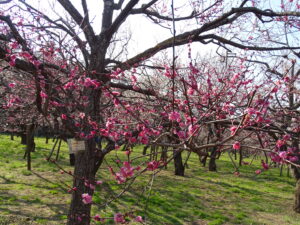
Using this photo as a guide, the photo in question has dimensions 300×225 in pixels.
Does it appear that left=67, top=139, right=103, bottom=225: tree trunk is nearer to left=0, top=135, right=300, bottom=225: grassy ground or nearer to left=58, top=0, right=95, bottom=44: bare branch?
left=0, top=135, right=300, bottom=225: grassy ground

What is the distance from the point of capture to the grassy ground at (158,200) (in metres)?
6.59

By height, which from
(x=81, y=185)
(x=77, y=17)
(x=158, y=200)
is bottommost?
(x=158, y=200)

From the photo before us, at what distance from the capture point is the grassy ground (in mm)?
6594

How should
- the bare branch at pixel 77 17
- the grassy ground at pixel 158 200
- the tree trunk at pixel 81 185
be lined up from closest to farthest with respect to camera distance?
the tree trunk at pixel 81 185 → the bare branch at pixel 77 17 → the grassy ground at pixel 158 200

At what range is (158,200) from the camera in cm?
837

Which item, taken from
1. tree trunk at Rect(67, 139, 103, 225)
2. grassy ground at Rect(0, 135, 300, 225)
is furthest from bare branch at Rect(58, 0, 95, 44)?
grassy ground at Rect(0, 135, 300, 225)

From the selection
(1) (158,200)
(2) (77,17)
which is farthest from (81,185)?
(1) (158,200)

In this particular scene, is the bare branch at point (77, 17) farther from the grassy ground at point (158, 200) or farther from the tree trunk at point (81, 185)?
the grassy ground at point (158, 200)

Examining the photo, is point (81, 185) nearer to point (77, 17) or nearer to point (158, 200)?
point (77, 17)

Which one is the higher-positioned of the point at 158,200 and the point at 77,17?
the point at 77,17

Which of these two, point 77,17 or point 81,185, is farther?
point 77,17

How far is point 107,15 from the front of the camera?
5254 millimetres

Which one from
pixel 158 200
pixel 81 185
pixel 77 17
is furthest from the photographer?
pixel 158 200

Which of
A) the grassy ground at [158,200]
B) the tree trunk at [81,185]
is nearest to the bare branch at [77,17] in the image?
the tree trunk at [81,185]
